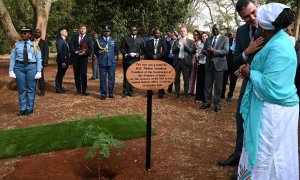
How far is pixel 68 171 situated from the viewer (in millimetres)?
4133

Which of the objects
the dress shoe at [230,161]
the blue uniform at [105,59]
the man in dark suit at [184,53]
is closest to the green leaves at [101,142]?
the dress shoe at [230,161]

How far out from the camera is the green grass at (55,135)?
4.93 m

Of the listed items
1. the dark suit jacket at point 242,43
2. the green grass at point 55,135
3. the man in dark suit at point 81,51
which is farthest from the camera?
the man in dark suit at point 81,51

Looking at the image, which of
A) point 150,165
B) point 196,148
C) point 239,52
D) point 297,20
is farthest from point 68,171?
point 297,20

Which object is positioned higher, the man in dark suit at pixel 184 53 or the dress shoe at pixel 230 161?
the man in dark suit at pixel 184 53

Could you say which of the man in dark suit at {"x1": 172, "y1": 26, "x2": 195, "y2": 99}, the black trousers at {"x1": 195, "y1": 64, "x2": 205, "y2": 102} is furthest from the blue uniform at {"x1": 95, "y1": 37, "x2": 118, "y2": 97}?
the black trousers at {"x1": 195, "y1": 64, "x2": 205, "y2": 102}

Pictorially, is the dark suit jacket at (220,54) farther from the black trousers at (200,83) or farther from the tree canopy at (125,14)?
the tree canopy at (125,14)

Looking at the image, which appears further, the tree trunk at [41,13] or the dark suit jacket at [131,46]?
the tree trunk at [41,13]

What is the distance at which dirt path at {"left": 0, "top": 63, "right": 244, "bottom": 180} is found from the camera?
414 cm

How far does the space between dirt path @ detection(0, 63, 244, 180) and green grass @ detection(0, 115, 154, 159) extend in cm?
24

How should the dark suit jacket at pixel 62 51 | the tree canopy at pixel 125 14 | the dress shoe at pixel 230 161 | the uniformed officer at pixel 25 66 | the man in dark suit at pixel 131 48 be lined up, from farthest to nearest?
1. the tree canopy at pixel 125 14
2. the dark suit jacket at pixel 62 51
3. the man in dark suit at pixel 131 48
4. the uniformed officer at pixel 25 66
5. the dress shoe at pixel 230 161

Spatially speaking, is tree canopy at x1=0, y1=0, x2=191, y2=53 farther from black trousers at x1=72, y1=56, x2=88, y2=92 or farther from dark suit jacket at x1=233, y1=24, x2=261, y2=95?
dark suit jacket at x1=233, y1=24, x2=261, y2=95

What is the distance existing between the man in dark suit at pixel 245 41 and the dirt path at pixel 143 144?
0.53 meters

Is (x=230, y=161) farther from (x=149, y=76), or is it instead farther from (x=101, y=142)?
(x=101, y=142)
